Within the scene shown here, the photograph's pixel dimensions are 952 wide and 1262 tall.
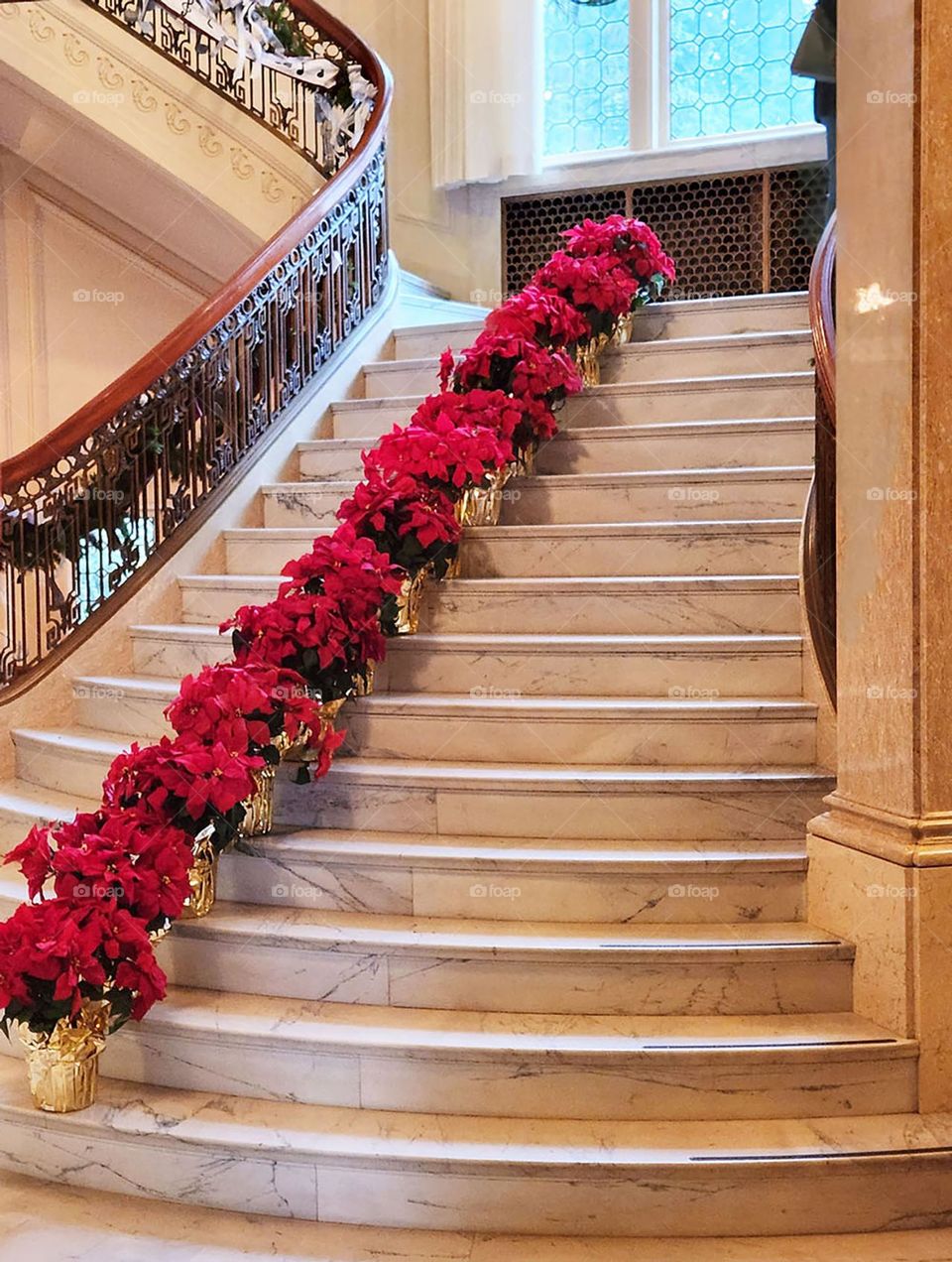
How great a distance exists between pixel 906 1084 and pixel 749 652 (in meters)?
1.45

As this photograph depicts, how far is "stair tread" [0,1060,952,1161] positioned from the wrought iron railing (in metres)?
2.19

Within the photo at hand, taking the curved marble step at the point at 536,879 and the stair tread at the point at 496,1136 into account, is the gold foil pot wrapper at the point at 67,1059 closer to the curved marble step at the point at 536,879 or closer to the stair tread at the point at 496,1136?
the stair tread at the point at 496,1136

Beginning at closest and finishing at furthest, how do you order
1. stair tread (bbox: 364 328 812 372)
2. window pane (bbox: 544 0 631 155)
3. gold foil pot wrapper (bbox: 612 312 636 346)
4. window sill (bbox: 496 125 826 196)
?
stair tread (bbox: 364 328 812 372) < gold foil pot wrapper (bbox: 612 312 636 346) < window sill (bbox: 496 125 826 196) < window pane (bbox: 544 0 631 155)

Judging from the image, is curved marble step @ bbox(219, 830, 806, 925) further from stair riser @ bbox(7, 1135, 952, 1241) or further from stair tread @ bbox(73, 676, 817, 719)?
stair riser @ bbox(7, 1135, 952, 1241)

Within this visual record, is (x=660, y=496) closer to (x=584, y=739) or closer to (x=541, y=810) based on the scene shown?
(x=584, y=739)

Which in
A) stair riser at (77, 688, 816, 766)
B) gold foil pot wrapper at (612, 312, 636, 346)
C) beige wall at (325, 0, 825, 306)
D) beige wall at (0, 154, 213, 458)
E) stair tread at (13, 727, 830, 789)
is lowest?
stair tread at (13, 727, 830, 789)

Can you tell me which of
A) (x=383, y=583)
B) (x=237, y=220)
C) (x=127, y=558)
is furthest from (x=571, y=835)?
(x=237, y=220)

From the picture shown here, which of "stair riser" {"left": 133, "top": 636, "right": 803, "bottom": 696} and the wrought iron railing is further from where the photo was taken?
the wrought iron railing

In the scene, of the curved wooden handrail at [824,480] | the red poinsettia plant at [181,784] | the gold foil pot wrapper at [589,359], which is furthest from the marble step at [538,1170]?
the gold foil pot wrapper at [589,359]

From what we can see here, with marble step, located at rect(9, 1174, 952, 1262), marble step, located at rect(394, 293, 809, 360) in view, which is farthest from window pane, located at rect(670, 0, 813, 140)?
marble step, located at rect(9, 1174, 952, 1262)

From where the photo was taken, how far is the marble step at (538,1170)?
3062 millimetres

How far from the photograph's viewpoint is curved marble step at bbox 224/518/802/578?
4.73 meters

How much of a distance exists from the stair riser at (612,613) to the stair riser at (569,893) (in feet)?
3.59

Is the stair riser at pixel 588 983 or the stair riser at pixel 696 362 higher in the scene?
the stair riser at pixel 696 362
